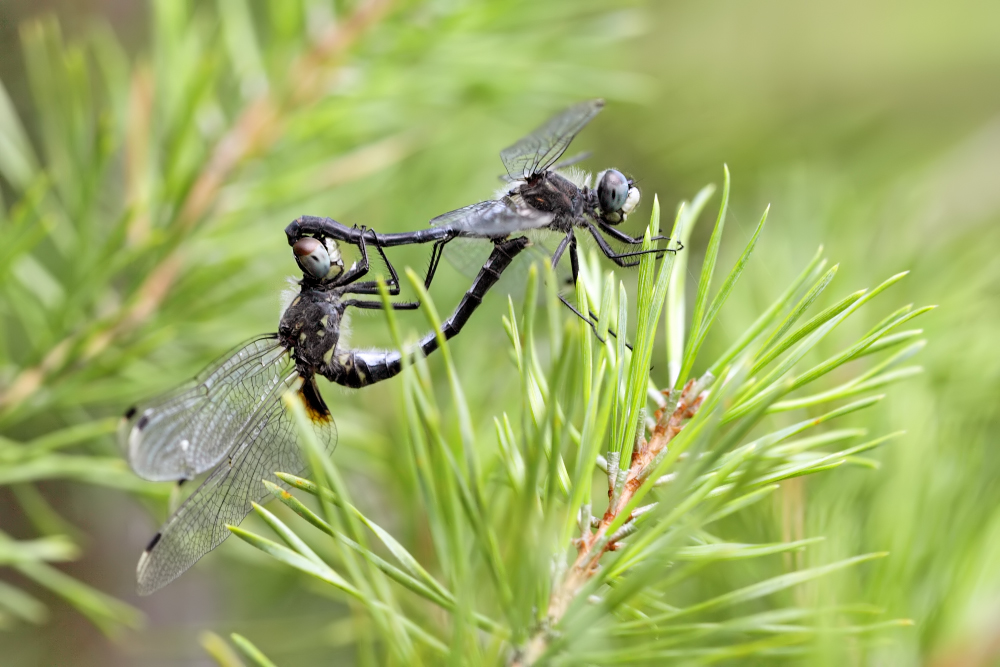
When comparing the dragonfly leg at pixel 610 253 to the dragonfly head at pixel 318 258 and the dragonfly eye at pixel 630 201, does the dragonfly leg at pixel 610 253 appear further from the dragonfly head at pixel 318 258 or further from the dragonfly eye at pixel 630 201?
the dragonfly head at pixel 318 258

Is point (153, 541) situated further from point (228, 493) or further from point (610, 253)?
point (610, 253)

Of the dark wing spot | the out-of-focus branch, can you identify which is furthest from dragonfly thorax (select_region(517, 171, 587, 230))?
the dark wing spot

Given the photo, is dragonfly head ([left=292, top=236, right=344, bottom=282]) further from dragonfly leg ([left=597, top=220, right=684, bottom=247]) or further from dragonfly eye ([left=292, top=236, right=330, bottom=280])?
dragonfly leg ([left=597, top=220, right=684, bottom=247])

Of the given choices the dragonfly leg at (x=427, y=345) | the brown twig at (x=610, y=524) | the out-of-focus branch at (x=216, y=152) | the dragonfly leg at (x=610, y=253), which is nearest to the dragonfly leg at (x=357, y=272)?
the dragonfly leg at (x=427, y=345)

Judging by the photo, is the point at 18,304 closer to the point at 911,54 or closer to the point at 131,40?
the point at 131,40

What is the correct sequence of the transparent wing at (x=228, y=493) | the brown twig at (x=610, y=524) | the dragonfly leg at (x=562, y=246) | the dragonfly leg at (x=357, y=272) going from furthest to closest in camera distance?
the dragonfly leg at (x=357, y=272), the dragonfly leg at (x=562, y=246), the transparent wing at (x=228, y=493), the brown twig at (x=610, y=524)

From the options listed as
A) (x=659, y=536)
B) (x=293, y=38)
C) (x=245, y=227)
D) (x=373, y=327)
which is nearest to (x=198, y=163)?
(x=245, y=227)

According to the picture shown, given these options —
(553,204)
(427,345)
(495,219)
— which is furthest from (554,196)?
(427,345)
